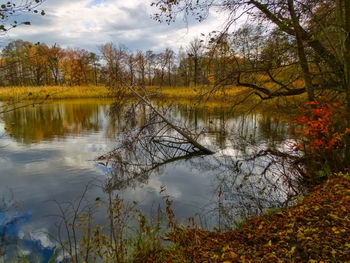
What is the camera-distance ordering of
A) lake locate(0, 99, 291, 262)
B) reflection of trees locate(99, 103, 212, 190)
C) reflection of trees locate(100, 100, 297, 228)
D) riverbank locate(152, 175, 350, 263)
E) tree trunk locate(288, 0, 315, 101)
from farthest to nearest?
1. reflection of trees locate(99, 103, 212, 190)
2. tree trunk locate(288, 0, 315, 101)
3. reflection of trees locate(100, 100, 297, 228)
4. lake locate(0, 99, 291, 262)
5. riverbank locate(152, 175, 350, 263)

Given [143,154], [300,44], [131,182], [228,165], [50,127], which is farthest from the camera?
[50,127]

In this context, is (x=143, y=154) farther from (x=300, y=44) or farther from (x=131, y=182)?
(x=300, y=44)

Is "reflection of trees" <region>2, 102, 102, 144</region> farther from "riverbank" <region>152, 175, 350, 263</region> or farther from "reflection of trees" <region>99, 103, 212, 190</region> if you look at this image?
"riverbank" <region>152, 175, 350, 263</region>

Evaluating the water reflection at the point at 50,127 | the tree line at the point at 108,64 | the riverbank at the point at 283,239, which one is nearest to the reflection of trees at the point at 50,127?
the water reflection at the point at 50,127

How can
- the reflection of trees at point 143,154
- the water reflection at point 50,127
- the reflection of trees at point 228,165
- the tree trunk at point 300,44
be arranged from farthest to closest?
the water reflection at point 50,127, the reflection of trees at point 143,154, the tree trunk at point 300,44, the reflection of trees at point 228,165

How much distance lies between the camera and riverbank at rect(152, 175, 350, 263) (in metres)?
3.04

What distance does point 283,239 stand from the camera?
3.47m

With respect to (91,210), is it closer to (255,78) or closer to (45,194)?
(45,194)

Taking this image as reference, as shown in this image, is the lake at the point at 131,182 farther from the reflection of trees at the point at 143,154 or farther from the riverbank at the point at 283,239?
the riverbank at the point at 283,239

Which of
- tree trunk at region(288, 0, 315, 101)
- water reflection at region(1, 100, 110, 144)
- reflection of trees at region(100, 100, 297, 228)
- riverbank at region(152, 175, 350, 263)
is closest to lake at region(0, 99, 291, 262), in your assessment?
reflection of trees at region(100, 100, 297, 228)

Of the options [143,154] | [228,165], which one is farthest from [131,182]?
[228,165]

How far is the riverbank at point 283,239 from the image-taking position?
9.97 ft

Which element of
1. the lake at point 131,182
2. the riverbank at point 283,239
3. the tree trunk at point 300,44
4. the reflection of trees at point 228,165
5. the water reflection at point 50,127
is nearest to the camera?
the riverbank at point 283,239

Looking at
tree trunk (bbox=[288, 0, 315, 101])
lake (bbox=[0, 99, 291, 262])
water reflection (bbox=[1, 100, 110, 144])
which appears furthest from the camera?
water reflection (bbox=[1, 100, 110, 144])
